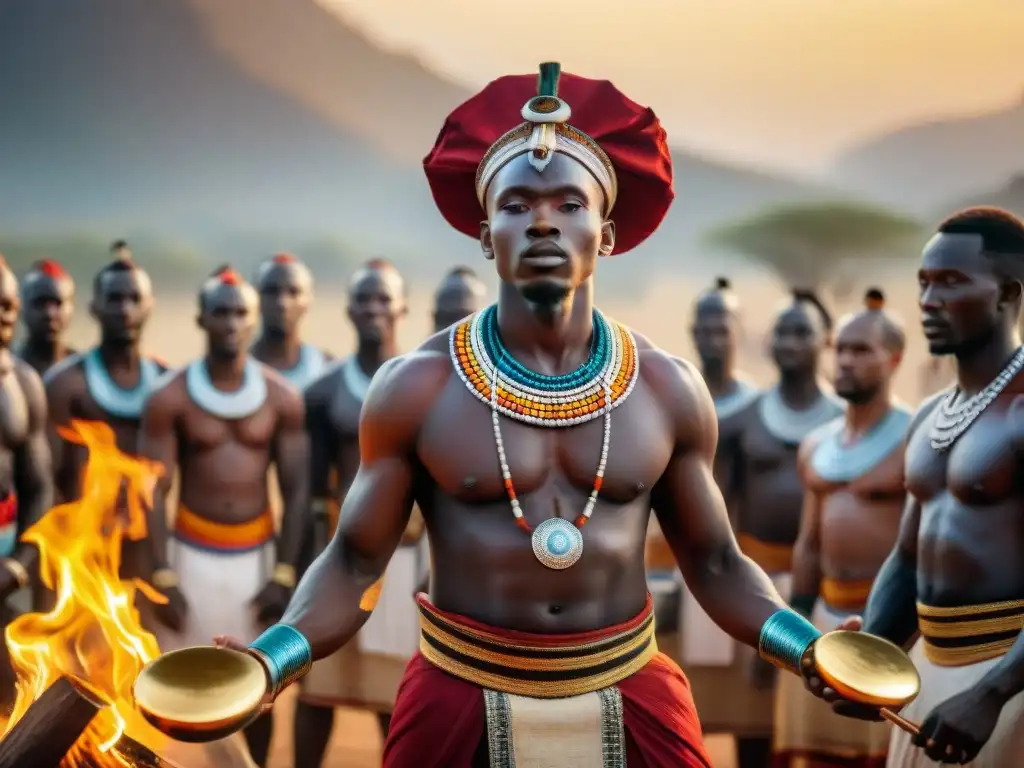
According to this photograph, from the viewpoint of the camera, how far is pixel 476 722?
333 cm

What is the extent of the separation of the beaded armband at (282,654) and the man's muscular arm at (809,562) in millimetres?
3779

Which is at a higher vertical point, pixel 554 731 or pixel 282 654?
pixel 282 654

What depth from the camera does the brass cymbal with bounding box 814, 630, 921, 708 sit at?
306 cm

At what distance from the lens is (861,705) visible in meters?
3.12

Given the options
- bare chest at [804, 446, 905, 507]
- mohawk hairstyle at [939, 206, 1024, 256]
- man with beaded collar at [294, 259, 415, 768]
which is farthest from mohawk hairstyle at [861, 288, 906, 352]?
man with beaded collar at [294, 259, 415, 768]

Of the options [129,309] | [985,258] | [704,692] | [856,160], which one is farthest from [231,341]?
[856,160]

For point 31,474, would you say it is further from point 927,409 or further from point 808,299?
point 808,299

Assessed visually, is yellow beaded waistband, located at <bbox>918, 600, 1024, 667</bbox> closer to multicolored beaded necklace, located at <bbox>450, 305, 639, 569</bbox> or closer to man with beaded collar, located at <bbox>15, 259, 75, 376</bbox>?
multicolored beaded necklace, located at <bbox>450, 305, 639, 569</bbox>

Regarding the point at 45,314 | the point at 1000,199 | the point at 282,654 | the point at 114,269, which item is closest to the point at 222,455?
the point at 114,269

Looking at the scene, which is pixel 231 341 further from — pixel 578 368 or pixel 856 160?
pixel 856 160

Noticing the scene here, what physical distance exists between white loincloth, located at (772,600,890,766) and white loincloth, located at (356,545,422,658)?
6.93 feet

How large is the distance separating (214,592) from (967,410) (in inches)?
167

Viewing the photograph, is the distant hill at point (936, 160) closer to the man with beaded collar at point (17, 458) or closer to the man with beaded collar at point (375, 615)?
the man with beaded collar at point (375, 615)

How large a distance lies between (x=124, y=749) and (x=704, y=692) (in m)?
4.63
